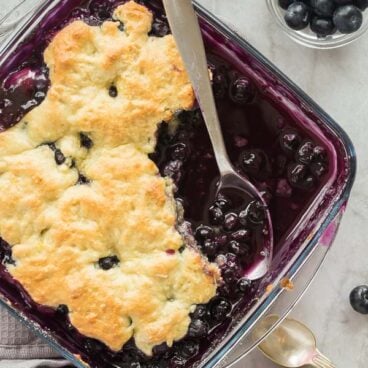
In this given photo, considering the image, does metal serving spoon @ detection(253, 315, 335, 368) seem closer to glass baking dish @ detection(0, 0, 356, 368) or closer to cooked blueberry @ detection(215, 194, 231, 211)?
glass baking dish @ detection(0, 0, 356, 368)

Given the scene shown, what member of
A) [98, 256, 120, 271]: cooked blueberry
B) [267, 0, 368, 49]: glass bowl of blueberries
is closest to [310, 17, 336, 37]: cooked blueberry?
[267, 0, 368, 49]: glass bowl of blueberries

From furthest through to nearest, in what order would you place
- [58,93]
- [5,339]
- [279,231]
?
1. [5,339]
2. [279,231]
3. [58,93]

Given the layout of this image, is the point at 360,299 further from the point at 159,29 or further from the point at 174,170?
the point at 159,29

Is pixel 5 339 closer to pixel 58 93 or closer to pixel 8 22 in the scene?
pixel 58 93

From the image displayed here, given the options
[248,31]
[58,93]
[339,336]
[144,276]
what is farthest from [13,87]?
[339,336]

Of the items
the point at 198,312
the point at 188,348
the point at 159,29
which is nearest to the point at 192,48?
the point at 159,29
